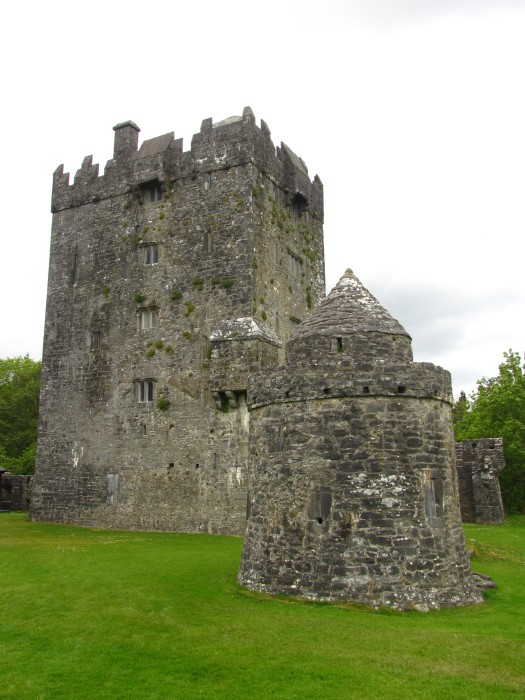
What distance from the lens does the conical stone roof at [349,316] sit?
1303 cm

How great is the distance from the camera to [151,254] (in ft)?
94.4

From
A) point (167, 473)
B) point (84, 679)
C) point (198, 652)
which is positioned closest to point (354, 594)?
point (198, 652)

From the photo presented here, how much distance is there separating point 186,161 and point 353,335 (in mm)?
18681

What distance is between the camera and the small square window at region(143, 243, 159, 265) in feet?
93.8

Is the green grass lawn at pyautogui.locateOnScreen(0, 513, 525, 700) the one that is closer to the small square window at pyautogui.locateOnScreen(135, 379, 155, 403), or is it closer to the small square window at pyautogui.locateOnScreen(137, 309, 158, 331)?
the small square window at pyautogui.locateOnScreen(135, 379, 155, 403)

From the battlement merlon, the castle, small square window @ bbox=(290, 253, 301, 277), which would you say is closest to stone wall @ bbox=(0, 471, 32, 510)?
the castle

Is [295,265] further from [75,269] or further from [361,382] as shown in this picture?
[361,382]

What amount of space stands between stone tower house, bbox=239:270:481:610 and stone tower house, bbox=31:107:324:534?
36.5 ft

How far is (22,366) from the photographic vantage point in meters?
60.3

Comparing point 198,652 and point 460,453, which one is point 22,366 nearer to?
point 460,453

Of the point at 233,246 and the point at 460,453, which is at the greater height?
the point at 233,246

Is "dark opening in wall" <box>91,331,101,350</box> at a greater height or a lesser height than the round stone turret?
greater

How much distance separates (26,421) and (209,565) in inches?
1728

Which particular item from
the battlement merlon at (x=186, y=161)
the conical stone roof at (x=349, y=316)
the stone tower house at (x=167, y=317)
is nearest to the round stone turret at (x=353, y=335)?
the conical stone roof at (x=349, y=316)
